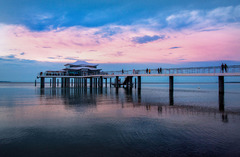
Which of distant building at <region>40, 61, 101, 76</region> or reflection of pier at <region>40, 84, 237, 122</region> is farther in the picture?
distant building at <region>40, 61, 101, 76</region>

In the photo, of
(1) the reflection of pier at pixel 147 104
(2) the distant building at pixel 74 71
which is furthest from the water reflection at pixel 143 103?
(2) the distant building at pixel 74 71

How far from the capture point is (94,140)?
247 inches

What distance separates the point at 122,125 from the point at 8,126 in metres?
5.03

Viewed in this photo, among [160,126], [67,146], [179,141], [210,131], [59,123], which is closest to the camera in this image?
[67,146]

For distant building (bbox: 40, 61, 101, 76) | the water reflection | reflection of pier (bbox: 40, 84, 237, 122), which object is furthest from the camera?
distant building (bbox: 40, 61, 101, 76)

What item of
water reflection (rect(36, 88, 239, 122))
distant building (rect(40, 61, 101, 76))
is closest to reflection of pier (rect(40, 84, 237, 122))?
water reflection (rect(36, 88, 239, 122))

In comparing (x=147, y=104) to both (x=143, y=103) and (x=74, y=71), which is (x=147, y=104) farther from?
(x=74, y=71)

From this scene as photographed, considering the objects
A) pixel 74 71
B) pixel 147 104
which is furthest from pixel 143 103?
pixel 74 71

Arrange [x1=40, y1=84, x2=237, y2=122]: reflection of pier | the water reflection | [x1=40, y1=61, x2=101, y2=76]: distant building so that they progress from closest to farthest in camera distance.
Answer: [x1=40, y1=84, x2=237, y2=122]: reflection of pier, the water reflection, [x1=40, y1=61, x2=101, y2=76]: distant building

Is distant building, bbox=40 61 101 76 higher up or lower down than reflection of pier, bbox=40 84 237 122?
higher up

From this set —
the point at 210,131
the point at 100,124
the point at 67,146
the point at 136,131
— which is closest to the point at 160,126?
the point at 136,131

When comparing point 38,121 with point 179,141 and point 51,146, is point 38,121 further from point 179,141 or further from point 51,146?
point 179,141

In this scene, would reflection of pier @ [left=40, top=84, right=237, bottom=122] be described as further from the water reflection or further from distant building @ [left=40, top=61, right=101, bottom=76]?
distant building @ [left=40, top=61, right=101, bottom=76]

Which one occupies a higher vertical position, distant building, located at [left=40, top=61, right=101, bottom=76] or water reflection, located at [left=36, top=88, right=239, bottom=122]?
distant building, located at [left=40, top=61, right=101, bottom=76]
